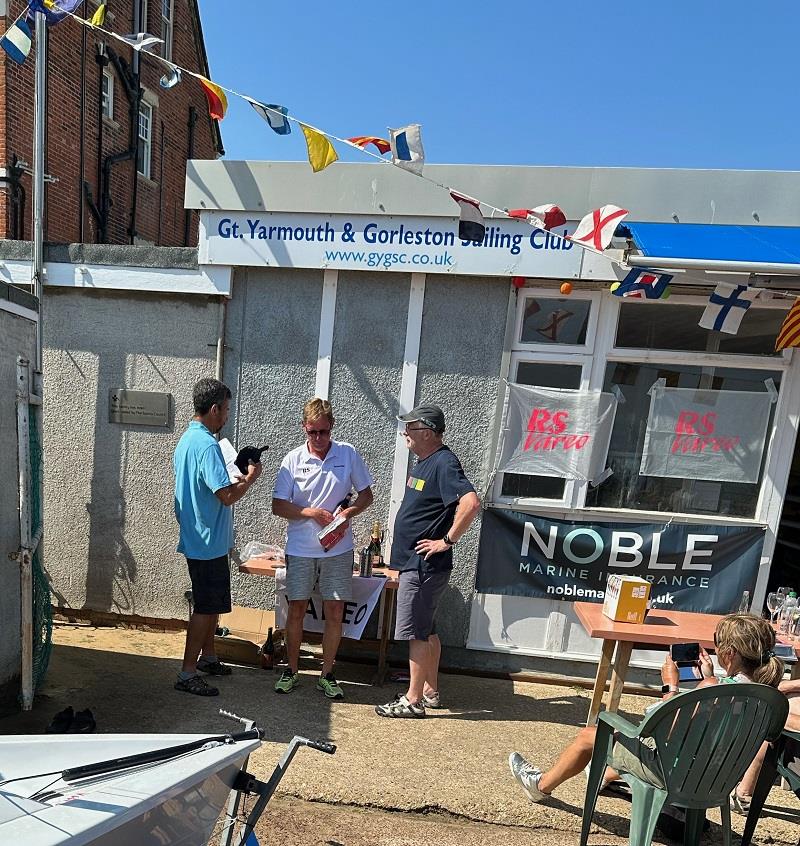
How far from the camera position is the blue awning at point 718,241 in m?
3.64

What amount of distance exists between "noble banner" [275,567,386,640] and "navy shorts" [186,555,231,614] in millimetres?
430

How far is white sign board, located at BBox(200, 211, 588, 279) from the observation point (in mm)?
4367

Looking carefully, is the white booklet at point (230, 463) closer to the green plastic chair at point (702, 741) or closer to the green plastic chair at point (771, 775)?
the green plastic chair at point (702, 741)

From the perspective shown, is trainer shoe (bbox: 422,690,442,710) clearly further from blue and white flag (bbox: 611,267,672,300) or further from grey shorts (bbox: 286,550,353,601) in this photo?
blue and white flag (bbox: 611,267,672,300)

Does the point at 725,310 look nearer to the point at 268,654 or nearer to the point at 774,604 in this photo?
the point at 774,604

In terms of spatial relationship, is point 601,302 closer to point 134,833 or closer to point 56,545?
point 134,833

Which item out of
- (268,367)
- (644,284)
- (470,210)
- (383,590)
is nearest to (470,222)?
(470,210)

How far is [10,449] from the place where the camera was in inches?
135

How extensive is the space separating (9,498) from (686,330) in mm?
4624

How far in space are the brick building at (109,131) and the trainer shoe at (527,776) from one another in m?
9.04

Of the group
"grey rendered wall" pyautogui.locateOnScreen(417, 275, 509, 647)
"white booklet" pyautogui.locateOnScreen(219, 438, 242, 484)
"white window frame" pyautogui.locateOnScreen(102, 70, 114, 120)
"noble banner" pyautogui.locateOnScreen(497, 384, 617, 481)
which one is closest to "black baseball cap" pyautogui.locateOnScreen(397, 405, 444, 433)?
"grey rendered wall" pyautogui.locateOnScreen(417, 275, 509, 647)

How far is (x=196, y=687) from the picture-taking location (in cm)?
397

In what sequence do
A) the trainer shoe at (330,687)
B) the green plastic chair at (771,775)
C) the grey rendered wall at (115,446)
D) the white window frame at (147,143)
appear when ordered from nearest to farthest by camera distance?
1. the green plastic chair at (771,775)
2. the trainer shoe at (330,687)
3. the grey rendered wall at (115,446)
4. the white window frame at (147,143)

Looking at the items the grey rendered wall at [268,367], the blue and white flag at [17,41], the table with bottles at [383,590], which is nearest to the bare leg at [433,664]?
the table with bottles at [383,590]
